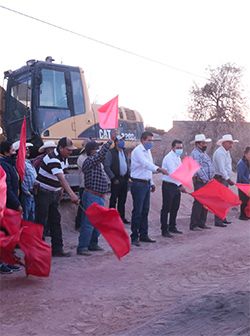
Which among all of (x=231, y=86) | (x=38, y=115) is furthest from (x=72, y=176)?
(x=231, y=86)

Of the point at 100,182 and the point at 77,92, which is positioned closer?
the point at 100,182

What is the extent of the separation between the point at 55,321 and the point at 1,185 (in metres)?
1.78

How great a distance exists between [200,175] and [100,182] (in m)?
3.33

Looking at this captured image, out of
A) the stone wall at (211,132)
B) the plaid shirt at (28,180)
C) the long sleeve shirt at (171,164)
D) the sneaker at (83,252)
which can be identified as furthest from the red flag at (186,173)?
the stone wall at (211,132)

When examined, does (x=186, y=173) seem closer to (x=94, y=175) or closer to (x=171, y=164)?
(x=171, y=164)

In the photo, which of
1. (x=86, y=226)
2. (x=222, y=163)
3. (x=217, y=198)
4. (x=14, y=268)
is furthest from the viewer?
(x=222, y=163)

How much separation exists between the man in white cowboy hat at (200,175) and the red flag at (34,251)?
512cm

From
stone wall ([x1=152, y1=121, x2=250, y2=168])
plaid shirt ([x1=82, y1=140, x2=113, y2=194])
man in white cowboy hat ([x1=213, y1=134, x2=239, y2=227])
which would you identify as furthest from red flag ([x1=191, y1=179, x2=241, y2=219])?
stone wall ([x1=152, y1=121, x2=250, y2=168])

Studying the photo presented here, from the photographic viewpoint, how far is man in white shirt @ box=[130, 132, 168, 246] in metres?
8.83

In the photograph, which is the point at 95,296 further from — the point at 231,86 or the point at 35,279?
the point at 231,86

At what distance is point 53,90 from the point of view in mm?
12016

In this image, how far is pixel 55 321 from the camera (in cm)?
480

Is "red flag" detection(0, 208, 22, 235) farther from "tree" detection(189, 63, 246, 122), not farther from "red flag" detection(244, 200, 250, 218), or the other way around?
"tree" detection(189, 63, 246, 122)

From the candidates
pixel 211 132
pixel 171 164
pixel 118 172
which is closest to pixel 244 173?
pixel 171 164
